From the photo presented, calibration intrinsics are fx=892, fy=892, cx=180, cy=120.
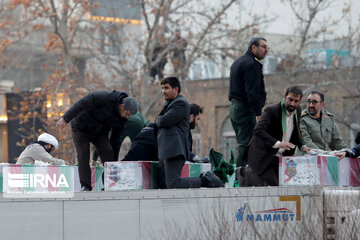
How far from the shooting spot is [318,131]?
396 inches

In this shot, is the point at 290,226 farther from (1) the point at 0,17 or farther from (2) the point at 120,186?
(1) the point at 0,17

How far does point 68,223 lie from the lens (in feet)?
27.6

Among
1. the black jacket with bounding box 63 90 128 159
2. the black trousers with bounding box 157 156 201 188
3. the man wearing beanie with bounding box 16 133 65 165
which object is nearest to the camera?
the black trousers with bounding box 157 156 201 188

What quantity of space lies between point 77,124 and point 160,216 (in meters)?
1.88

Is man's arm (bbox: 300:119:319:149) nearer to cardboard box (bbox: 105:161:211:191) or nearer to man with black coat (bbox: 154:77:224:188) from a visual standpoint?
man with black coat (bbox: 154:77:224:188)

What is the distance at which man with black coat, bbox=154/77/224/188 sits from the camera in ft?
29.9

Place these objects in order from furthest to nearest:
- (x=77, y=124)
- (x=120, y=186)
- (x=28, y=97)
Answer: (x=28, y=97)
(x=77, y=124)
(x=120, y=186)

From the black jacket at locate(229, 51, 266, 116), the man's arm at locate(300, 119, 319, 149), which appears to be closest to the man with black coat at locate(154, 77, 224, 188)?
the black jacket at locate(229, 51, 266, 116)

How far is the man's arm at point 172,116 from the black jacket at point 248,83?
120 centimetres

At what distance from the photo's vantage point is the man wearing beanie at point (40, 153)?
11.0 m

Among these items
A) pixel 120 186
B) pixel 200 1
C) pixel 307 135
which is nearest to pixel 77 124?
pixel 120 186

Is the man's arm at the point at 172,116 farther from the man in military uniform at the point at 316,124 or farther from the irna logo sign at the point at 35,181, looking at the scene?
the man in military uniform at the point at 316,124

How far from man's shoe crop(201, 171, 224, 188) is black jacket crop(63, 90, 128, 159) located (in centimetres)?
117

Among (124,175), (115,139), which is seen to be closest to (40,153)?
(115,139)
